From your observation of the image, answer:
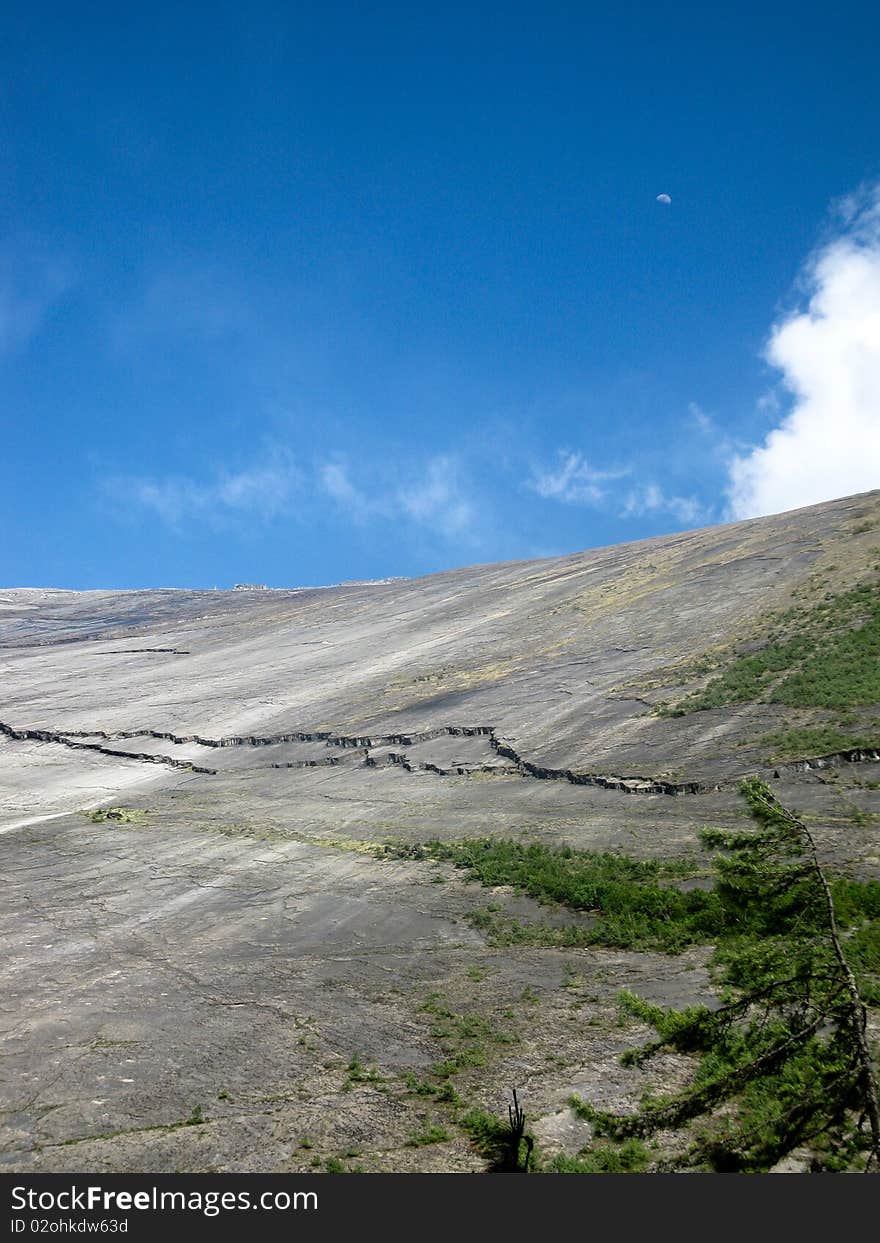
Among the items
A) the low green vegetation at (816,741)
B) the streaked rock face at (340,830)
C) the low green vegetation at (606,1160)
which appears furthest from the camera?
the low green vegetation at (816,741)

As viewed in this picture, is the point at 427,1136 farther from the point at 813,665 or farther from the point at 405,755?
the point at 813,665

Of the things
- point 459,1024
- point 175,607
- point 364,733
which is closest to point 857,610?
point 364,733

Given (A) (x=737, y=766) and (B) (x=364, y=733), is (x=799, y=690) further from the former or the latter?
(B) (x=364, y=733)

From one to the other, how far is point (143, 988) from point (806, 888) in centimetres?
1201

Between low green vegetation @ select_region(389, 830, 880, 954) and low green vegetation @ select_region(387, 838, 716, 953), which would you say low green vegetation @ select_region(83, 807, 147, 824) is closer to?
low green vegetation @ select_region(387, 838, 716, 953)

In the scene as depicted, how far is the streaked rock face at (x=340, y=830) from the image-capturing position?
10.4m

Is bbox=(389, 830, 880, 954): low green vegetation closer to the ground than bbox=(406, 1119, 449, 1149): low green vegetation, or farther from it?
farther from it

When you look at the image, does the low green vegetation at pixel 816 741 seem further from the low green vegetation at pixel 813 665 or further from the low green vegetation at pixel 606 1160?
the low green vegetation at pixel 606 1160

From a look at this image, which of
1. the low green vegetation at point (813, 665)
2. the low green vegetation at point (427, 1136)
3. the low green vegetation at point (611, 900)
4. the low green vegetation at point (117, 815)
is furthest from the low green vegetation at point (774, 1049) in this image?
the low green vegetation at point (117, 815)

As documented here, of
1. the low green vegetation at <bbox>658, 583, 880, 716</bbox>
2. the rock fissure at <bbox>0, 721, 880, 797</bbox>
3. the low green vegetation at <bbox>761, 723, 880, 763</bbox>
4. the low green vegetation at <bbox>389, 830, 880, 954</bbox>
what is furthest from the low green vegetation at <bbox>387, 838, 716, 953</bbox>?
the low green vegetation at <bbox>658, 583, 880, 716</bbox>

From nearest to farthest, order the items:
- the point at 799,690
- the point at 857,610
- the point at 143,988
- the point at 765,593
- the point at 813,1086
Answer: the point at 813,1086
the point at 143,988
the point at 799,690
the point at 857,610
the point at 765,593

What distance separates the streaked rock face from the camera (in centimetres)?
1044

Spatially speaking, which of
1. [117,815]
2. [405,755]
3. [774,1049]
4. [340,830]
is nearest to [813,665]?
[405,755]
